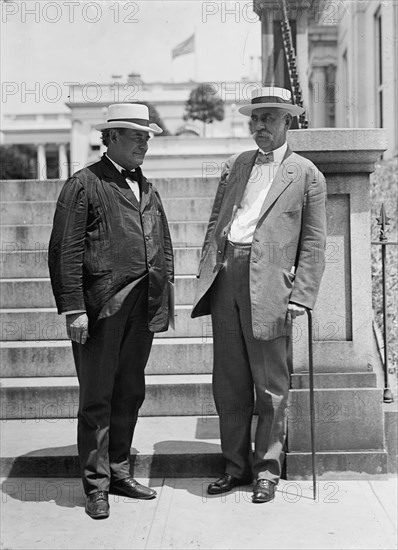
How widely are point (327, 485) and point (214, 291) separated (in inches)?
54.0

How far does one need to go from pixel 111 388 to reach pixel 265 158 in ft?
5.36

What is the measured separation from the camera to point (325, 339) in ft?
16.9

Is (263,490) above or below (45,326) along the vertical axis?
below

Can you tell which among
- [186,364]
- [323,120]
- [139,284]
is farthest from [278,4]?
[323,120]

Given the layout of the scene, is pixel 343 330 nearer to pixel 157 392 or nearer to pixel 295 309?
pixel 295 309

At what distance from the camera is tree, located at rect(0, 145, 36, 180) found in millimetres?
53928

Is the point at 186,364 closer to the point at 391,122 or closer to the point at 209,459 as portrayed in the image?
the point at 209,459

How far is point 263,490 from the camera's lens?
4605mm

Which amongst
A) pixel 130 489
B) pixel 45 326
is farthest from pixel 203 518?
pixel 45 326

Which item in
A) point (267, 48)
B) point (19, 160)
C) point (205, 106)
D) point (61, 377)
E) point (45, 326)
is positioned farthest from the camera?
point (19, 160)

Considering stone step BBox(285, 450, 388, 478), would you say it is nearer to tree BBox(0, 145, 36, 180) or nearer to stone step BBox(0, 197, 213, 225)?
stone step BBox(0, 197, 213, 225)

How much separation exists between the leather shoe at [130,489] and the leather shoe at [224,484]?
343 millimetres

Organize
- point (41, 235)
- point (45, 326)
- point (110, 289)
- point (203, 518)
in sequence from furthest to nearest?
point (41, 235)
point (45, 326)
point (110, 289)
point (203, 518)


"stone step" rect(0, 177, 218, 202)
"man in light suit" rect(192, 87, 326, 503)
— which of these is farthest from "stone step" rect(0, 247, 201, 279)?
"man in light suit" rect(192, 87, 326, 503)
